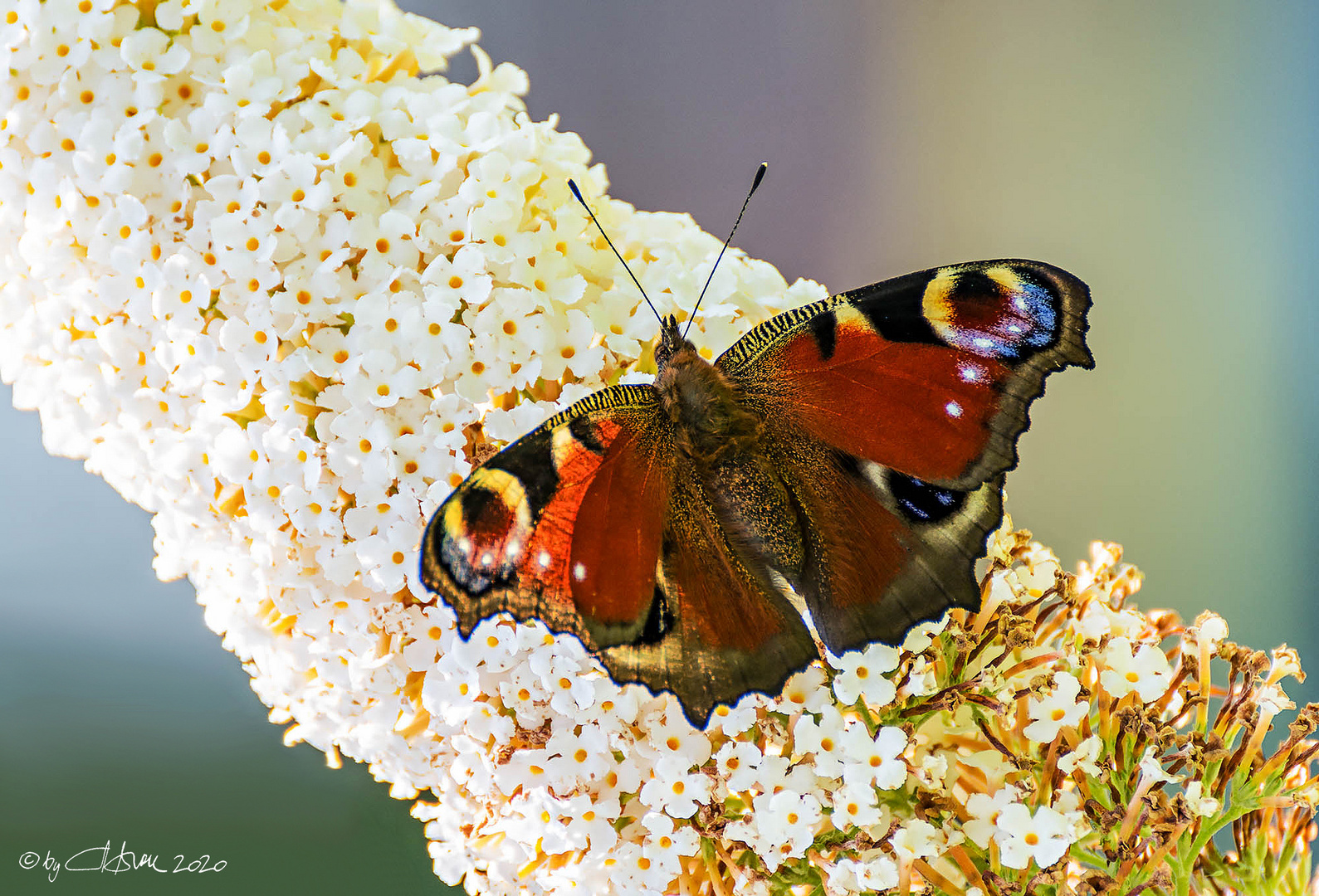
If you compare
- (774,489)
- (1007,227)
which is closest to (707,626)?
(774,489)

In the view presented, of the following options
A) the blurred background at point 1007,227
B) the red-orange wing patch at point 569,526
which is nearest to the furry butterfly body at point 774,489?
the red-orange wing patch at point 569,526

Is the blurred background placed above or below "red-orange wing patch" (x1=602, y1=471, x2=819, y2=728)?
above

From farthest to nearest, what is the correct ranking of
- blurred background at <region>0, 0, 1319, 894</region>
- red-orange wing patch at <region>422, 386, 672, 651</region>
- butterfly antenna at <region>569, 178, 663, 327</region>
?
blurred background at <region>0, 0, 1319, 894</region>, butterfly antenna at <region>569, 178, 663, 327</region>, red-orange wing patch at <region>422, 386, 672, 651</region>

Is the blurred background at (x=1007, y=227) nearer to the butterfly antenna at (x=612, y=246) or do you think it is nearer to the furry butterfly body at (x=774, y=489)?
the butterfly antenna at (x=612, y=246)

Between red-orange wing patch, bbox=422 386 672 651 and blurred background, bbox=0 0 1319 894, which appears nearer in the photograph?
red-orange wing patch, bbox=422 386 672 651

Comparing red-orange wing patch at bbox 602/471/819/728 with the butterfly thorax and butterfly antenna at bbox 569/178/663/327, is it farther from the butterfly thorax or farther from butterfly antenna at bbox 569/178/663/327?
butterfly antenna at bbox 569/178/663/327

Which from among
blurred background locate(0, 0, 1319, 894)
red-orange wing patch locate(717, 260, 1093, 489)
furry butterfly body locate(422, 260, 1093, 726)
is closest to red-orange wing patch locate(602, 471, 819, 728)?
furry butterfly body locate(422, 260, 1093, 726)

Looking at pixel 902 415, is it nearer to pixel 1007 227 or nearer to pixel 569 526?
pixel 569 526
